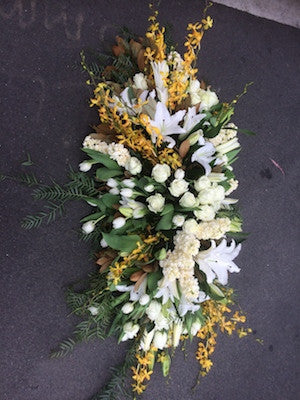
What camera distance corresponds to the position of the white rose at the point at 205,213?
1.45 metres

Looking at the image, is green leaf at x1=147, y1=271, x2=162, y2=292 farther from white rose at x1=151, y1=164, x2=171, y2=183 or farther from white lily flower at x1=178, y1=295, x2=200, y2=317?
white rose at x1=151, y1=164, x2=171, y2=183

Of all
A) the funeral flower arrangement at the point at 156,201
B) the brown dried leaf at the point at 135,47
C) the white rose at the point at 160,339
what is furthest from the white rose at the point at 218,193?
the brown dried leaf at the point at 135,47

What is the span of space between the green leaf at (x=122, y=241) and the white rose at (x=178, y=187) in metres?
0.22

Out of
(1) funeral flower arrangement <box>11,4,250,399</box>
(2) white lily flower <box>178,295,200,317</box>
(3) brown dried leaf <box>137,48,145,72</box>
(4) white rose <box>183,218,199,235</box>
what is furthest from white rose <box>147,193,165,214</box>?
(3) brown dried leaf <box>137,48,145,72</box>

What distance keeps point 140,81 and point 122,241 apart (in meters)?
0.64

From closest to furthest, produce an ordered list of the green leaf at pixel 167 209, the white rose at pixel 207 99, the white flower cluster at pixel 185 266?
the white flower cluster at pixel 185 266 < the green leaf at pixel 167 209 < the white rose at pixel 207 99

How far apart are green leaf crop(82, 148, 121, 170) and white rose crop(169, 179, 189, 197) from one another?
252 mm

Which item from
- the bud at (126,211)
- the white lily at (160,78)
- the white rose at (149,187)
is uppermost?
the white lily at (160,78)

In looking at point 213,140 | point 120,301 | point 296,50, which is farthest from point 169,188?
point 296,50

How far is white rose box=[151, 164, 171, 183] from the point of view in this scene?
143cm

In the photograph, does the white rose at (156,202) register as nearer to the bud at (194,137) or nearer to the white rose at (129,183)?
the white rose at (129,183)

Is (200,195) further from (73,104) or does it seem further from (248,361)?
(248,361)

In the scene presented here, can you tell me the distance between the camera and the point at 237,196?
2.19 m

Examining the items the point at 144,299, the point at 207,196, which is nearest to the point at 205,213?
the point at 207,196
